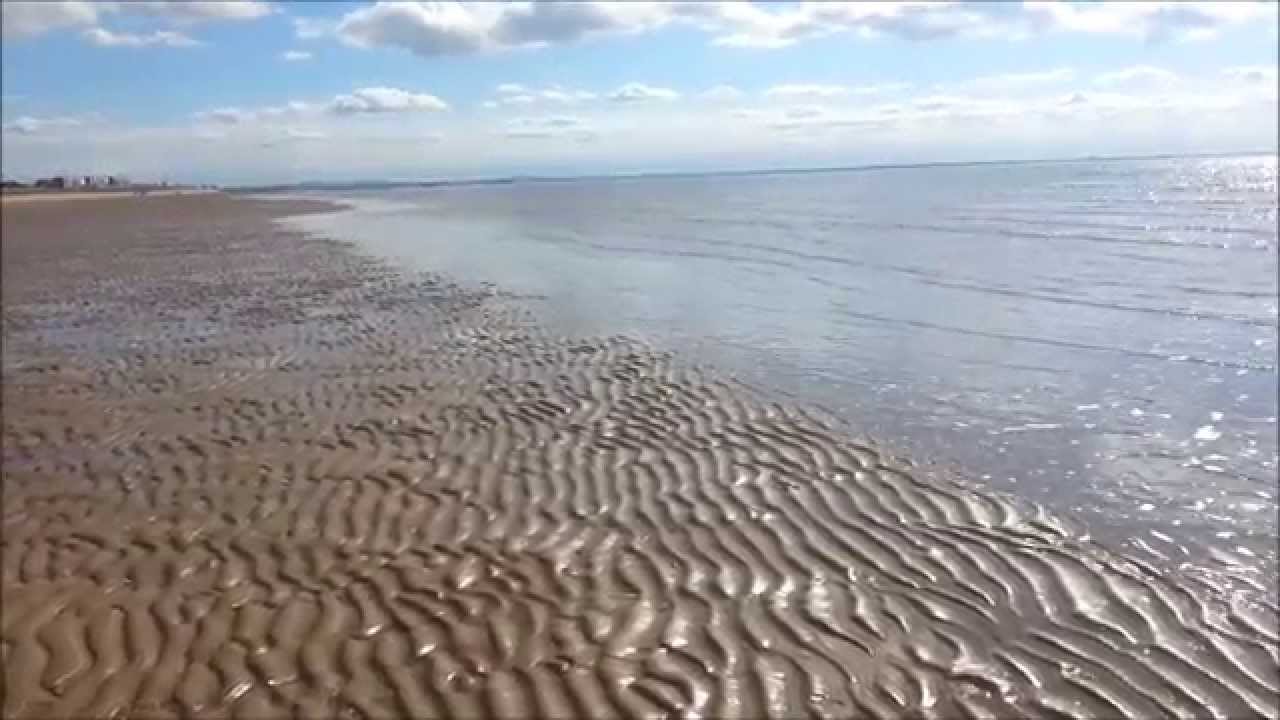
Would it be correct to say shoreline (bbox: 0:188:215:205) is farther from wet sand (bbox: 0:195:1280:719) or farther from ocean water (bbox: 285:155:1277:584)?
wet sand (bbox: 0:195:1280:719)

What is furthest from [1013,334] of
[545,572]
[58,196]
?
[58,196]

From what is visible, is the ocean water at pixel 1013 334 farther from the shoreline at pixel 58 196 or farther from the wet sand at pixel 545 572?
the shoreline at pixel 58 196

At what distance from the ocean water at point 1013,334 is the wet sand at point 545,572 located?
1.02 meters

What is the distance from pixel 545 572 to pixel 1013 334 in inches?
467

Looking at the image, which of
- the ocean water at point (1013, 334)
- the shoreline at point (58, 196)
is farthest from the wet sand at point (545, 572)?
the shoreline at point (58, 196)

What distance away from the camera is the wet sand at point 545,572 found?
5.41 metres

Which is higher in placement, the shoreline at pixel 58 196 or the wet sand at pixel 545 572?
the shoreline at pixel 58 196

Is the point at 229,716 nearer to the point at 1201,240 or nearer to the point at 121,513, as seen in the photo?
the point at 121,513

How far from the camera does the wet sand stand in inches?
213

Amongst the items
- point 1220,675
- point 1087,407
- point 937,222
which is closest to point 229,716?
point 1220,675

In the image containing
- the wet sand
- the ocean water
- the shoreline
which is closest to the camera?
the wet sand

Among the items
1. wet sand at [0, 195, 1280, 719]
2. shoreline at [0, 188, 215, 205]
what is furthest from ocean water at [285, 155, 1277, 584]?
shoreline at [0, 188, 215, 205]

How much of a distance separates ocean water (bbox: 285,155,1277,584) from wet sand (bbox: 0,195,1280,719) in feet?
3.36

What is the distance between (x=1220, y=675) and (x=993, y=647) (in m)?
1.23
